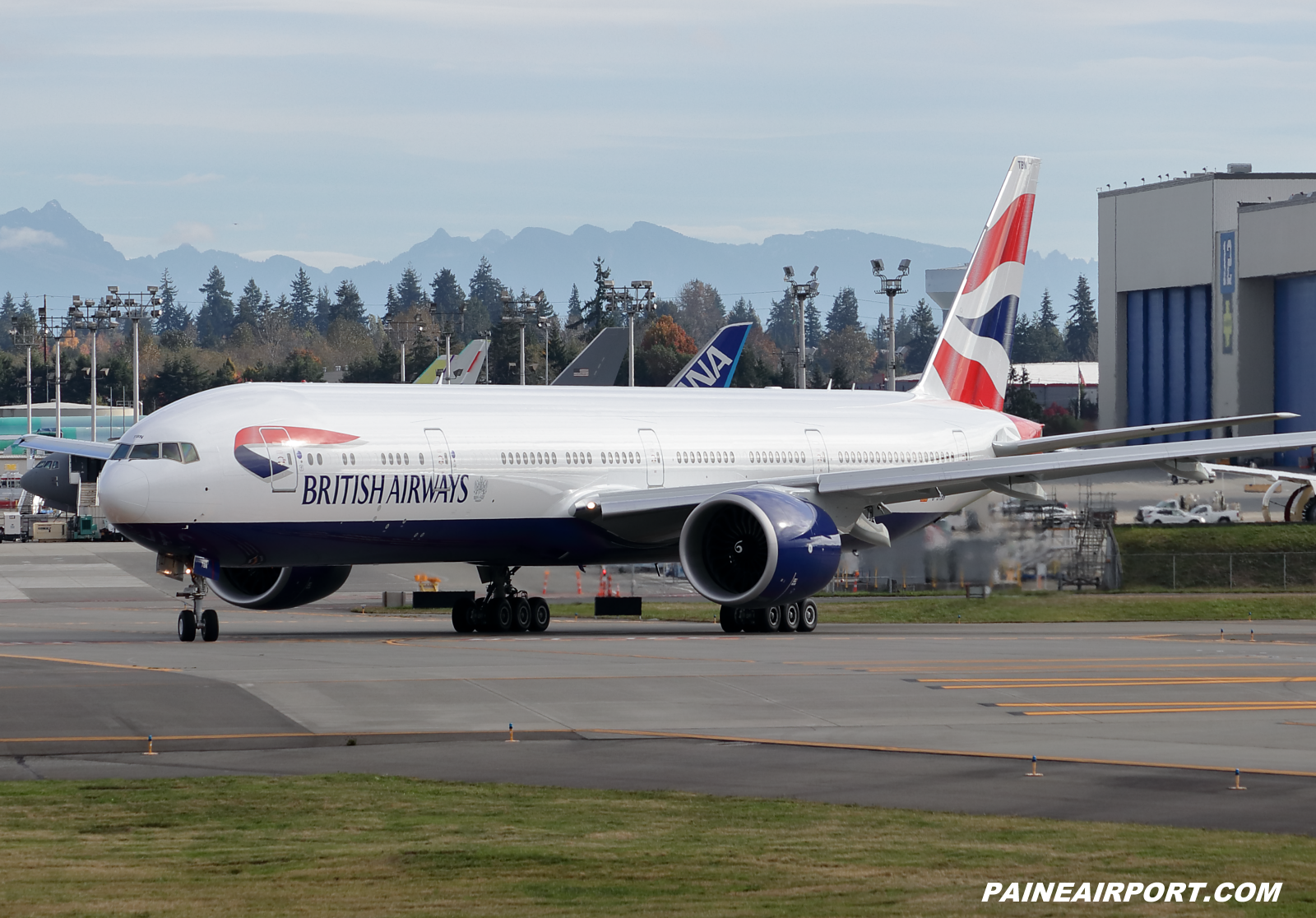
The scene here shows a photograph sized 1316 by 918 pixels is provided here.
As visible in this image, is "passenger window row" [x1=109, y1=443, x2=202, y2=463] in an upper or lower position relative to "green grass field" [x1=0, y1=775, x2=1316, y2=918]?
upper

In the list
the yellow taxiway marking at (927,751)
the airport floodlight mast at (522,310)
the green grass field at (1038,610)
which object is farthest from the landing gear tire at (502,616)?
the airport floodlight mast at (522,310)

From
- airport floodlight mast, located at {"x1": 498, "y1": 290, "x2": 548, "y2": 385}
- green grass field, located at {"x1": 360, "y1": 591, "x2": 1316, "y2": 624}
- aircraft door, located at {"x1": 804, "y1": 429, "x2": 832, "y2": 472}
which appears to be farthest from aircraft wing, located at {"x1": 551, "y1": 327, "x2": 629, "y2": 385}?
aircraft door, located at {"x1": 804, "y1": 429, "x2": 832, "y2": 472}

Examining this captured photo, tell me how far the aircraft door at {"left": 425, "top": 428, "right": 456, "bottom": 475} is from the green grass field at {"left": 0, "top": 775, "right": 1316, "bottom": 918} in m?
17.0

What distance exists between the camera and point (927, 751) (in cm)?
1756

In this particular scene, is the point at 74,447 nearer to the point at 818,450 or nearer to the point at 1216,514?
the point at 818,450

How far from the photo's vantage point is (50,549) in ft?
231

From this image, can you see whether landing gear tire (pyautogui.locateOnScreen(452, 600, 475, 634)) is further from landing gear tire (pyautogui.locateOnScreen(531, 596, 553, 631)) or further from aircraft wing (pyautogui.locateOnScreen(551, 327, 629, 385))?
aircraft wing (pyautogui.locateOnScreen(551, 327, 629, 385))

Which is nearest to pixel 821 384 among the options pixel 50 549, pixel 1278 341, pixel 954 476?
pixel 1278 341

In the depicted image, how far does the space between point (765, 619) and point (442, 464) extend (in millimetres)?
7225

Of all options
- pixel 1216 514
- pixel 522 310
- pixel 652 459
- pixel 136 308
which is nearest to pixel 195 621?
pixel 652 459

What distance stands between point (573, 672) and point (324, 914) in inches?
568

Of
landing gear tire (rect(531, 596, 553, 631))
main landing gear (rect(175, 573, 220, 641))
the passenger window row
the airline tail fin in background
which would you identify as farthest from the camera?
the airline tail fin in background

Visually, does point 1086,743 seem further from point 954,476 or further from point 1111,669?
point 954,476

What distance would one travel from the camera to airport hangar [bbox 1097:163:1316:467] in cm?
10375
